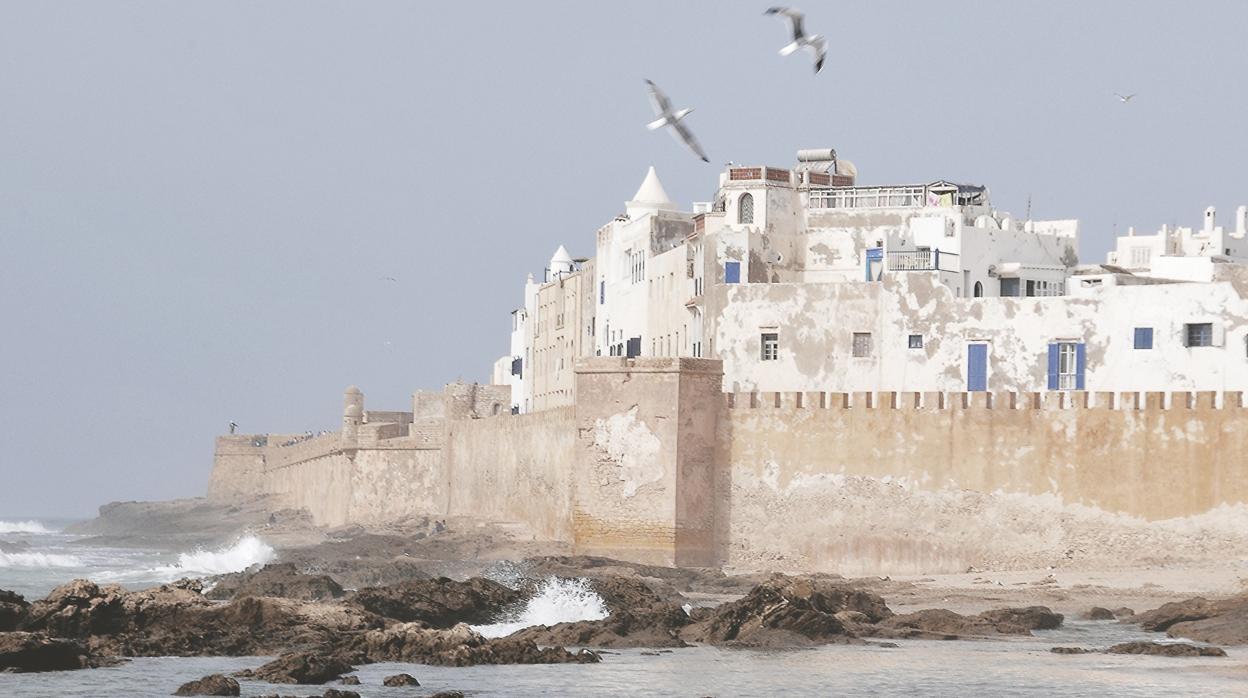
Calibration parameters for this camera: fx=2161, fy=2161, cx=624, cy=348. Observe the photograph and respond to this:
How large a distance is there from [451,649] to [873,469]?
1267cm

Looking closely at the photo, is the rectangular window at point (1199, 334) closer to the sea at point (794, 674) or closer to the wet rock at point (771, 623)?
the sea at point (794, 674)

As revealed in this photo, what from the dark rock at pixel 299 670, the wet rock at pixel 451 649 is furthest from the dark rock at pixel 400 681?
the wet rock at pixel 451 649

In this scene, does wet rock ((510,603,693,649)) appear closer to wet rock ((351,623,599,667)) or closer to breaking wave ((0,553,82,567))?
wet rock ((351,623,599,667))

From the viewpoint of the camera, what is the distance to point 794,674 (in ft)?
74.7

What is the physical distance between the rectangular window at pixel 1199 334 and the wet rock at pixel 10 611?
870 inches

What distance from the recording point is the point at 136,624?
24.4 m

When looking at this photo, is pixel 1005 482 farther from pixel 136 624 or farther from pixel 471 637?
pixel 136 624

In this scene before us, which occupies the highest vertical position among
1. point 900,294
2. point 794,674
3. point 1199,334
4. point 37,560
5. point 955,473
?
point 900,294

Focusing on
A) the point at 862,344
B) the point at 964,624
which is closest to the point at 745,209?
the point at 862,344

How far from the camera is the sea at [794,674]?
21203 mm

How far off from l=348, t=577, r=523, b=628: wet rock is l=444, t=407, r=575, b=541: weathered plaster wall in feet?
35.4

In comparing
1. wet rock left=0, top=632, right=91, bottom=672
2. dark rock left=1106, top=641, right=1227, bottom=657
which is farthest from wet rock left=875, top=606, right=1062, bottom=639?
wet rock left=0, top=632, right=91, bottom=672

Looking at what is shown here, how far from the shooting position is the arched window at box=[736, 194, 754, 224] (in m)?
46.7

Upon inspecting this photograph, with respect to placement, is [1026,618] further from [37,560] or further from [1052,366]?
[37,560]
